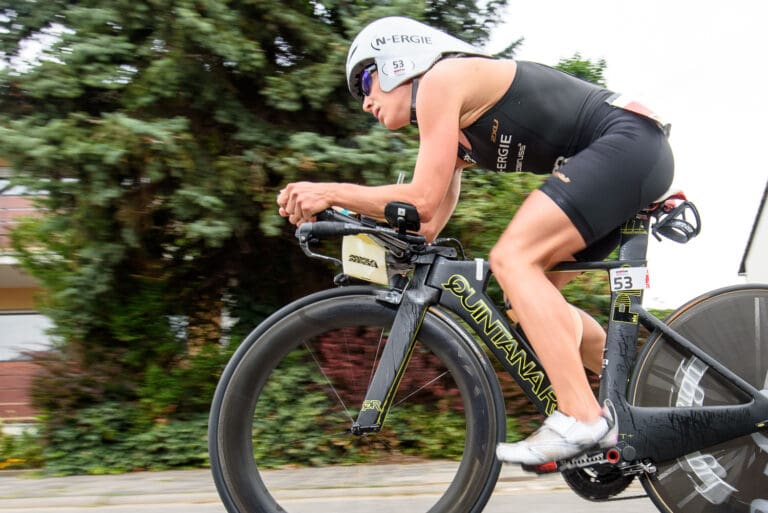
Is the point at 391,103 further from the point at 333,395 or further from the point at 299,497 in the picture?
the point at 299,497

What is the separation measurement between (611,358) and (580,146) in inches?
28.3

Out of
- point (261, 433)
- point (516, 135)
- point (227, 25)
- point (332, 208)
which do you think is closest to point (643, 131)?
point (516, 135)

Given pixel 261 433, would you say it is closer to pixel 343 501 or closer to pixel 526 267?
pixel 343 501

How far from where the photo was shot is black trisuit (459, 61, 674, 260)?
2191mm

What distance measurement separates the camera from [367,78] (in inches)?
94.6

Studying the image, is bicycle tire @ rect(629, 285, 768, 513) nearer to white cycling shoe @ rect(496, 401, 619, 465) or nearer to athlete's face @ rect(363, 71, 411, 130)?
white cycling shoe @ rect(496, 401, 619, 465)

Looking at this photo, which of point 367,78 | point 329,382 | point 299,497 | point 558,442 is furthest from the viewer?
point 329,382

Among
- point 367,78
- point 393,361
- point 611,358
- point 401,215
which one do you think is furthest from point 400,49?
point 611,358

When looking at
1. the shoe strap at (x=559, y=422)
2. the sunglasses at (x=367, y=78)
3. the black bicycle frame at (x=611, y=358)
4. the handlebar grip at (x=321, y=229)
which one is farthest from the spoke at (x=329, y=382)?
the sunglasses at (x=367, y=78)

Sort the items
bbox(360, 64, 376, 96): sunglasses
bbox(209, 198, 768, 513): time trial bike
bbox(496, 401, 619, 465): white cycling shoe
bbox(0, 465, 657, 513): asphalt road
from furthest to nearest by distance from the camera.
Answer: bbox(0, 465, 657, 513): asphalt road < bbox(360, 64, 376, 96): sunglasses < bbox(209, 198, 768, 513): time trial bike < bbox(496, 401, 619, 465): white cycling shoe

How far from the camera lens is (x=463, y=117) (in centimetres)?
229

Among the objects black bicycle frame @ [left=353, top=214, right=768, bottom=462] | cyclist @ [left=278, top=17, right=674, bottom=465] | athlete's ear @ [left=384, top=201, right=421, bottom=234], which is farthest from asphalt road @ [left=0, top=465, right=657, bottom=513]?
athlete's ear @ [left=384, top=201, right=421, bottom=234]

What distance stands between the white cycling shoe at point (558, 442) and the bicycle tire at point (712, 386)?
0.81ft

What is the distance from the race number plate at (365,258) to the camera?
2.33 meters
